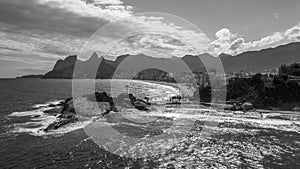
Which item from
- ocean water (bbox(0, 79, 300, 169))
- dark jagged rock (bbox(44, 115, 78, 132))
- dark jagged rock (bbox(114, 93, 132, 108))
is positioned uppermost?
dark jagged rock (bbox(114, 93, 132, 108))

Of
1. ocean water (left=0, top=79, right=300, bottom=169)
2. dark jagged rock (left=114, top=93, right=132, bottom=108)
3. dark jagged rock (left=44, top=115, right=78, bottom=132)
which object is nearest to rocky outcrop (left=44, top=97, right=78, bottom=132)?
dark jagged rock (left=44, top=115, right=78, bottom=132)

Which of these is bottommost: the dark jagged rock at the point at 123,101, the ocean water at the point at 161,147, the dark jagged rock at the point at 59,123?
the ocean water at the point at 161,147

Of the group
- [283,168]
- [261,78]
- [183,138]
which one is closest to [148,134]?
[183,138]

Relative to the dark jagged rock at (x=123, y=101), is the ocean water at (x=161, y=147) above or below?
below

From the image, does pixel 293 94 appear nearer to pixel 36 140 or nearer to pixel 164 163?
pixel 164 163

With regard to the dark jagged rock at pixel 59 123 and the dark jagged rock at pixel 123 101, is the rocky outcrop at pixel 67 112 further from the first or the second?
the dark jagged rock at pixel 123 101

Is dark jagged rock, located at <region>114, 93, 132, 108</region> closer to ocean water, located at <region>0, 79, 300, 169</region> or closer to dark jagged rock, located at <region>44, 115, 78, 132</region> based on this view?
ocean water, located at <region>0, 79, 300, 169</region>

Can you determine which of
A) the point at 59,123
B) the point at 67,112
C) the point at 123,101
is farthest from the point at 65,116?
the point at 123,101

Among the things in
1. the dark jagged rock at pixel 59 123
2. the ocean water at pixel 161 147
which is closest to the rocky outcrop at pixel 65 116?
the dark jagged rock at pixel 59 123

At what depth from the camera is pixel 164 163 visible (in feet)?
84.2

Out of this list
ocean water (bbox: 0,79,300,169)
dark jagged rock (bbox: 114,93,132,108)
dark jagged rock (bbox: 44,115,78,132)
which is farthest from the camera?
dark jagged rock (bbox: 114,93,132,108)

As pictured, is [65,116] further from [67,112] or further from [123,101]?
[123,101]

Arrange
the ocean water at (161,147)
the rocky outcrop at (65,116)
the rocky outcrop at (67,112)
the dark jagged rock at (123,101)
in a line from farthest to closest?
1. the dark jagged rock at (123,101)
2. the rocky outcrop at (67,112)
3. the rocky outcrop at (65,116)
4. the ocean water at (161,147)

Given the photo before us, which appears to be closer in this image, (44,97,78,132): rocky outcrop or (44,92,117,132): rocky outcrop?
(44,97,78,132): rocky outcrop
